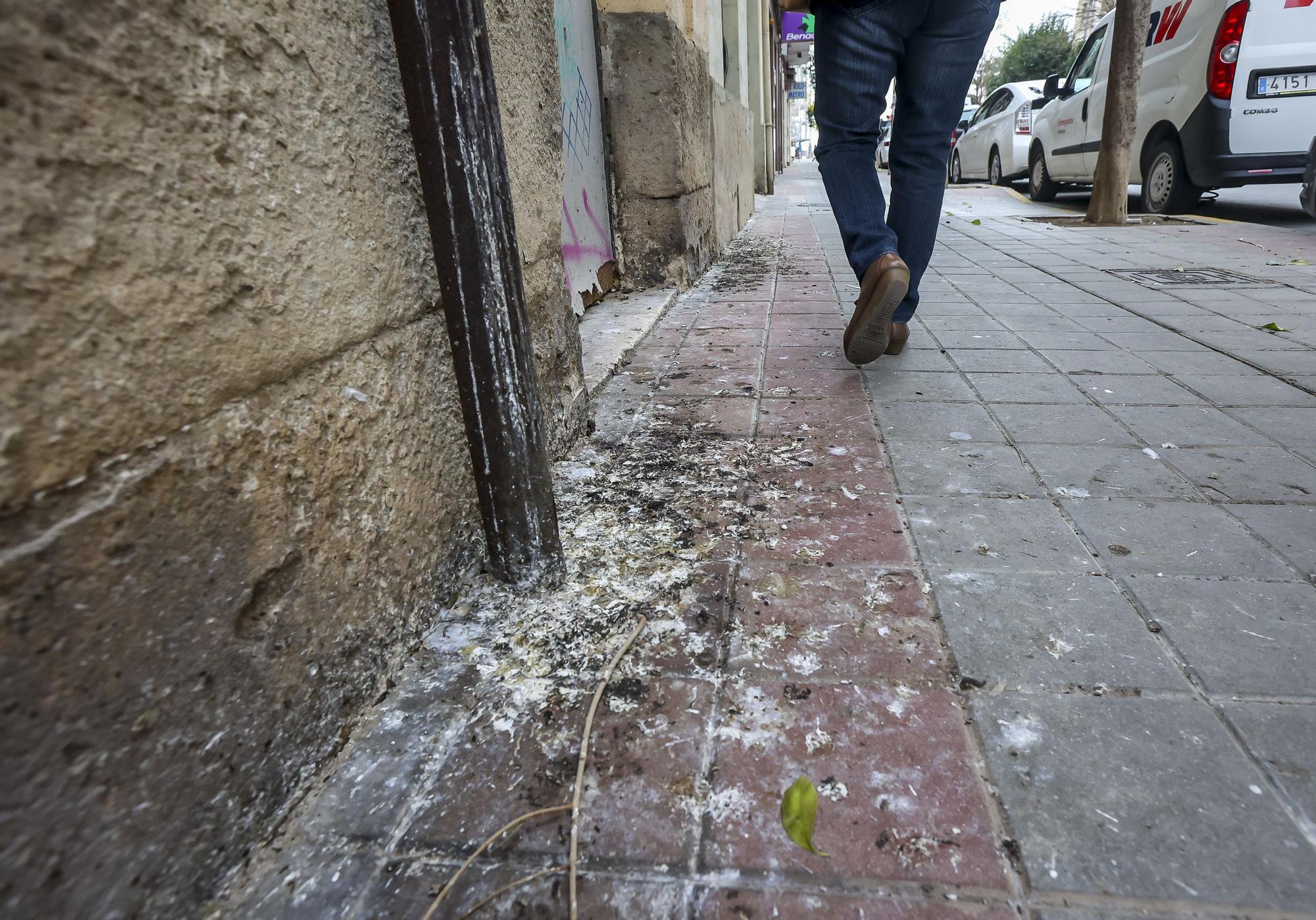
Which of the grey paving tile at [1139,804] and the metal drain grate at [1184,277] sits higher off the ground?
the metal drain grate at [1184,277]

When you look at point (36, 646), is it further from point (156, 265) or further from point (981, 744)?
point (981, 744)

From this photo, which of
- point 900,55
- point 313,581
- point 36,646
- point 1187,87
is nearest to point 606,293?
point 900,55

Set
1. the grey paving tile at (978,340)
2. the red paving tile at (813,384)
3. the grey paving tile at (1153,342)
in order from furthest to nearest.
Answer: the grey paving tile at (978,340), the grey paving tile at (1153,342), the red paving tile at (813,384)

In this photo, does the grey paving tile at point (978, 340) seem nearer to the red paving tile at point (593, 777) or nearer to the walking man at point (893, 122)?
the walking man at point (893, 122)

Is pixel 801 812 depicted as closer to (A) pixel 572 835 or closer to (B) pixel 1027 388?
(A) pixel 572 835

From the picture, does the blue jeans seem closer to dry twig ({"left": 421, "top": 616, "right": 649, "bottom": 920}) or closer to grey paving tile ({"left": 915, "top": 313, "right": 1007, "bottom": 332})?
grey paving tile ({"left": 915, "top": 313, "right": 1007, "bottom": 332})

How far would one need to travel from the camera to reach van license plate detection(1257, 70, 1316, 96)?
20.2 ft

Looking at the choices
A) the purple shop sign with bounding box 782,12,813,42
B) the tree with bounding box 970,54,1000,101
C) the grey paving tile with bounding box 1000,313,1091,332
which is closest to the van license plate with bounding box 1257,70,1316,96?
the grey paving tile with bounding box 1000,313,1091,332

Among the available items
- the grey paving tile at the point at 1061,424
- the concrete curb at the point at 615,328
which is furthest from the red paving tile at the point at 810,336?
the grey paving tile at the point at 1061,424

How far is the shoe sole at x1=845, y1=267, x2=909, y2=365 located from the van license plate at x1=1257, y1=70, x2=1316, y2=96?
6018mm

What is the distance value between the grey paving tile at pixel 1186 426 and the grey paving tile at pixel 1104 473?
0.53 feet

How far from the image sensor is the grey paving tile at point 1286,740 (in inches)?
41.4

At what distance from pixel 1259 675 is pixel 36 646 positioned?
1687 mm

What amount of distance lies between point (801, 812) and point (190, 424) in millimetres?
925
